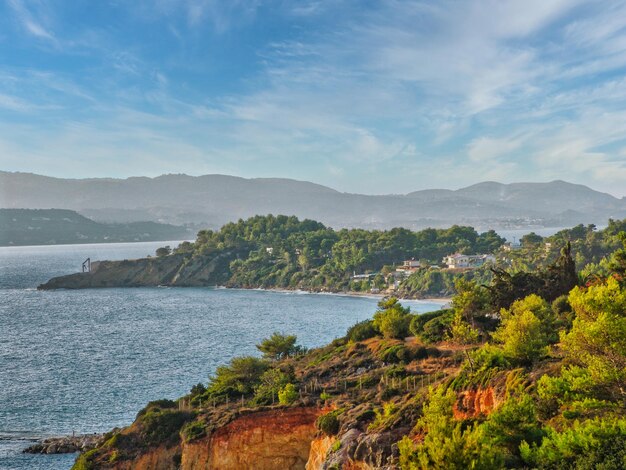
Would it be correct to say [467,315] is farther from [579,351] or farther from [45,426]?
[45,426]

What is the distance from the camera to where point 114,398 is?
2375 inches

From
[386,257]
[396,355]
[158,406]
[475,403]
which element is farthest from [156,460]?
[386,257]

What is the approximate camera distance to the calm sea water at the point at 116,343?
5572cm

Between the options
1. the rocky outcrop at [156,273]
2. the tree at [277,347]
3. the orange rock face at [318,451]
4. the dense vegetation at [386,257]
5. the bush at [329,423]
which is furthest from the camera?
the rocky outcrop at [156,273]

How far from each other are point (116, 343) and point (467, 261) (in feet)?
338

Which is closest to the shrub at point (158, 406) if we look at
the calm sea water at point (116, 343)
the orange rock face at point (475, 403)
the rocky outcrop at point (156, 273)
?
the calm sea water at point (116, 343)

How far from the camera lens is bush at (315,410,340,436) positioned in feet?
113

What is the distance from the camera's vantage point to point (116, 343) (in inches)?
3573

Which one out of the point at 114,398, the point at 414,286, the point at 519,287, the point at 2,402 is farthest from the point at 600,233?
the point at 2,402

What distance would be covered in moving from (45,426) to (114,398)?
8174mm

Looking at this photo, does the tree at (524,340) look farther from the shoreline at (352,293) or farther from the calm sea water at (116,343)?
the shoreline at (352,293)

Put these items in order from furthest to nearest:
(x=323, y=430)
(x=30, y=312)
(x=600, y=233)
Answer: (x=600, y=233), (x=30, y=312), (x=323, y=430)

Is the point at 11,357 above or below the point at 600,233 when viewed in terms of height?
below

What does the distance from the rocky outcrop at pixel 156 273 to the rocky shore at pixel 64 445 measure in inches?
5365
